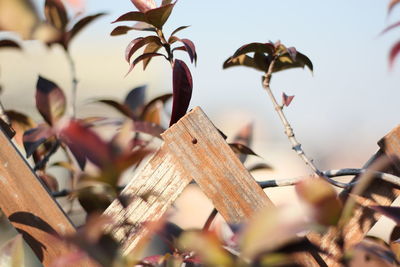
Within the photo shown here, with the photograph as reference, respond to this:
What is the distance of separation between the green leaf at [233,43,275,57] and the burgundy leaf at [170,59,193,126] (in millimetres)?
134

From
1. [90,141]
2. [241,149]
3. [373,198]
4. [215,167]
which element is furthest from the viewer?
[241,149]

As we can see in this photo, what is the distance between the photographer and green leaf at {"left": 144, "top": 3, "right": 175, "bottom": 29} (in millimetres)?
1055

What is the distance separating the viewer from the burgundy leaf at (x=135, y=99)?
4.46ft

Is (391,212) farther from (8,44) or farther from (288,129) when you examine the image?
(8,44)

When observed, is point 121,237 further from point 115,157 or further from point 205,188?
point 115,157

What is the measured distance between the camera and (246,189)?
1051 millimetres

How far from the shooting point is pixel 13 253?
70cm

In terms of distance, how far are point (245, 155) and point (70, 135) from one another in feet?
3.04

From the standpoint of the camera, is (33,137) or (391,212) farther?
(33,137)

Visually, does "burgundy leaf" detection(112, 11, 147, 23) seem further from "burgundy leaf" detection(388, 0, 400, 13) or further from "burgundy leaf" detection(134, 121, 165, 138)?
"burgundy leaf" detection(388, 0, 400, 13)

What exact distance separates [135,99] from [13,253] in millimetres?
719

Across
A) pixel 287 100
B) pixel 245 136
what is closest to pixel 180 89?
pixel 287 100

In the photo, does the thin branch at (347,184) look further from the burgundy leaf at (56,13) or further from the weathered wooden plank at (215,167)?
the burgundy leaf at (56,13)

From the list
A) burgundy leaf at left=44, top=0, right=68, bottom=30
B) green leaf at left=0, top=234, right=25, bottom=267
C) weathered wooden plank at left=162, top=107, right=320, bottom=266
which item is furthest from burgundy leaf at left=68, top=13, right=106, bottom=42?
green leaf at left=0, top=234, right=25, bottom=267
